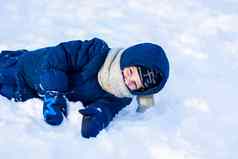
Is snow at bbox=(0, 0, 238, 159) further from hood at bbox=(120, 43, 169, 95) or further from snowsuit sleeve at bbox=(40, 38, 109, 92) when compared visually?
hood at bbox=(120, 43, 169, 95)

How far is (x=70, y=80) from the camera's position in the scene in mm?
2359

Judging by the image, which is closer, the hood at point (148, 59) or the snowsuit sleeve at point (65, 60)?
the hood at point (148, 59)

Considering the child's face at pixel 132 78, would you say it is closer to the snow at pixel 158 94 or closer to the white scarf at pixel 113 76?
the white scarf at pixel 113 76

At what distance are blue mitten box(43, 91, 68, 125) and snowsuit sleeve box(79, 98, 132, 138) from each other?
71mm

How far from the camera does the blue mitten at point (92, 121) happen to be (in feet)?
7.12

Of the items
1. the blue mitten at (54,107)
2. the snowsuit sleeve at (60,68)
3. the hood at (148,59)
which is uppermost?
the hood at (148,59)

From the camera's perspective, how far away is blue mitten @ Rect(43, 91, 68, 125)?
2.20 m

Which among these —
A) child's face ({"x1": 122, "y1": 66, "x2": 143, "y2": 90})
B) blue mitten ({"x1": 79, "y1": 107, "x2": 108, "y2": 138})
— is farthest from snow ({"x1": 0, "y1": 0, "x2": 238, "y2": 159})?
child's face ({"x1": 122, "y1": 66, "x2": 143, "y2": 90})

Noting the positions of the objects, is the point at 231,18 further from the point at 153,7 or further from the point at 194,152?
the point at 194,152

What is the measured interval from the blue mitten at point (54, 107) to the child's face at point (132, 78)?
10.0 inches

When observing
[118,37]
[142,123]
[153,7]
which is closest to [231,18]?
[153,7]

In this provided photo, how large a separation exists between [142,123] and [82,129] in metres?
0.24

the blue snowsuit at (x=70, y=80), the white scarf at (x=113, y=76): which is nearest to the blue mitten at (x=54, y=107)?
the blue snowsuit at (x=70, y=80)

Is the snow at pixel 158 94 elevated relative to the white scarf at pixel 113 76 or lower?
lower
